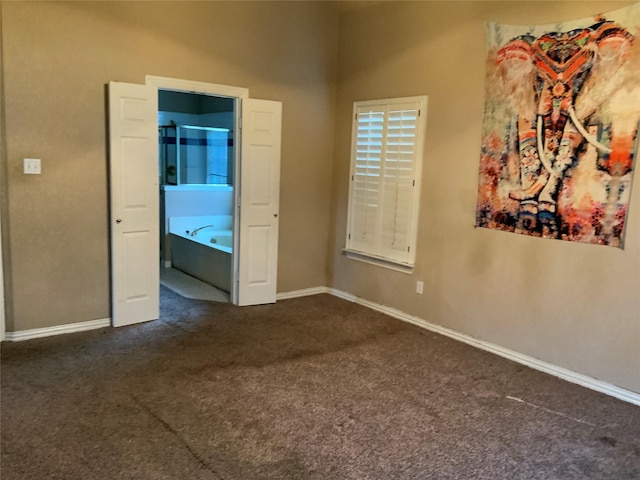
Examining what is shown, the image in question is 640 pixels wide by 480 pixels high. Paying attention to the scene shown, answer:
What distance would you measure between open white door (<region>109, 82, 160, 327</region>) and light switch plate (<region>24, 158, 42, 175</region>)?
0.50 metres

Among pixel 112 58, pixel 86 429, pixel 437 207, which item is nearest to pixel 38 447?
pixel 86 429

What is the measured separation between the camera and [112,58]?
12.9 feet

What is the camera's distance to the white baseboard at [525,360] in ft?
10.7

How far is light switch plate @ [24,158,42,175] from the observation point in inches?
145

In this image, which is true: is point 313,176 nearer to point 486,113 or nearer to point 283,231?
point 283,231

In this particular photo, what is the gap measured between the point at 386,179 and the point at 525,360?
78.9 inches

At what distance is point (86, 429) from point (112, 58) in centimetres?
279

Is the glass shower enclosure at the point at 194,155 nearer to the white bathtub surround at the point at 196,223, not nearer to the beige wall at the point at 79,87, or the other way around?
the white bathtub surround at the point at 196,223

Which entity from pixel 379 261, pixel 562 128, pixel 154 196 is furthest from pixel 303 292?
pixel 562 128

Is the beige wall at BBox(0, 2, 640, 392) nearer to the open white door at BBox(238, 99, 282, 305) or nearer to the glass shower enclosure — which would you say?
the open white door at BBox(238, 99, 282, 305)

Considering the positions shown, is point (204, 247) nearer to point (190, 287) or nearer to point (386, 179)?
point (190, 287)

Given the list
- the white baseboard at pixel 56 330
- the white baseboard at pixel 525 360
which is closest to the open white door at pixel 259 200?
the white baseboard at pixel 525 360

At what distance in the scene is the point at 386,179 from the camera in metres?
4.75

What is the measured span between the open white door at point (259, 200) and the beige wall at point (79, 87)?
0.87 ft
